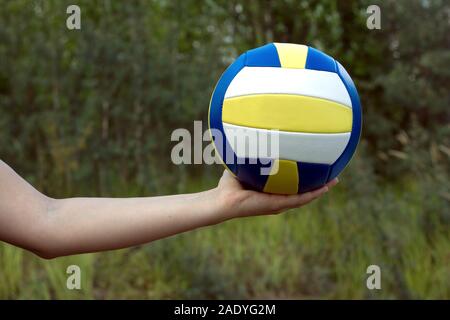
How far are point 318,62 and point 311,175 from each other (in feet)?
1.25

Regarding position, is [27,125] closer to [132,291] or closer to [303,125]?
[132,291]

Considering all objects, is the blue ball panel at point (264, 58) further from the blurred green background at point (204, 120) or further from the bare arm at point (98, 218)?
the blurred green background at point (204, 120)

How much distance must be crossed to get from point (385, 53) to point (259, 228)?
3.11m

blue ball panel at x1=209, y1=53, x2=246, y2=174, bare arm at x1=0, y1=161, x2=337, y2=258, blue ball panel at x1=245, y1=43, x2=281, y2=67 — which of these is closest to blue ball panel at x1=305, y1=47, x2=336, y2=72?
blue ball panel at x1=245, y1=43, x2=281, y2=67

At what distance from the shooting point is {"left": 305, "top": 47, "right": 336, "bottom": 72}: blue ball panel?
6.95 feet

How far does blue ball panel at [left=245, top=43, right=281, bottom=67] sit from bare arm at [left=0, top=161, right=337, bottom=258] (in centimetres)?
52

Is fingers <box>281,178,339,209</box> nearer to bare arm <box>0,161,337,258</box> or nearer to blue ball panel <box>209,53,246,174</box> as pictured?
bare arm <box>0,161,337,258</box>

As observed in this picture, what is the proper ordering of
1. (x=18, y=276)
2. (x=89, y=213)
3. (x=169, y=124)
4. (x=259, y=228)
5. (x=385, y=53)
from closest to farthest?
(x=89, y=213) < (x=18, y=276) < (x=259, y=228) < (x=169, y=124) < (x=385, y=53)

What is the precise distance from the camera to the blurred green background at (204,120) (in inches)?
180

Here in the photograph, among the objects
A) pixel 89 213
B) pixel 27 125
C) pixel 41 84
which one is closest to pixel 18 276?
pixel 27 125

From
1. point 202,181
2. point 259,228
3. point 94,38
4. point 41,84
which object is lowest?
point 259,228

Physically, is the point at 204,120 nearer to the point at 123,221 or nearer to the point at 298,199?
the point at 298,199

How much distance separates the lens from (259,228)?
5.04m

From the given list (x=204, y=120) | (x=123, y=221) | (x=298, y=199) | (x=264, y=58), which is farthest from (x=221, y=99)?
(x=204, y=120)
